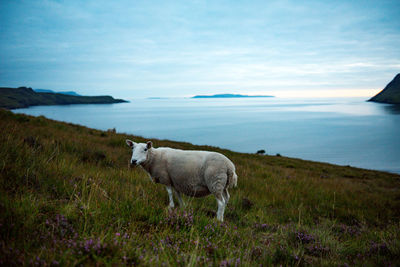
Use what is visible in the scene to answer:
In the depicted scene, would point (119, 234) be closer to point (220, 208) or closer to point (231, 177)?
point (220, 208)

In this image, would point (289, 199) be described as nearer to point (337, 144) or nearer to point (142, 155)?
point (142, 155)

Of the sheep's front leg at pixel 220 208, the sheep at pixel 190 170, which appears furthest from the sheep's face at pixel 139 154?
the sheep's front leg at pixel 220 208

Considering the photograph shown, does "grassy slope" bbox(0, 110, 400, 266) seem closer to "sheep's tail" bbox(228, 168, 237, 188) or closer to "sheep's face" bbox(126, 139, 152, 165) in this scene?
"sheep's tail" bbox(228, 168, 237, 188)

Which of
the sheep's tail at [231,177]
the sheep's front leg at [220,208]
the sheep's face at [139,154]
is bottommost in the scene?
the sheep's front leg at [220,208]

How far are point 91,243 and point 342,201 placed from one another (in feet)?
37.7

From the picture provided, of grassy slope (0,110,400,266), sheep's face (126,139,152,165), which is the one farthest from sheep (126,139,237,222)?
grassy slope (0,110,400,266)

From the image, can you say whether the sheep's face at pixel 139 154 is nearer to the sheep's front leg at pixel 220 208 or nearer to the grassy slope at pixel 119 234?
the grassy slope at pixel 119 234

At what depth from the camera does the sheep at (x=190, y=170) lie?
5660 millimetres

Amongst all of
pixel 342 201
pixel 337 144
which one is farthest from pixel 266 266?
pixel 337 144

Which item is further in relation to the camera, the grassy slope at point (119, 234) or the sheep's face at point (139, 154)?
the sheep's face at point (139, 154)

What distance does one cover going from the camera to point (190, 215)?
12.6 ft

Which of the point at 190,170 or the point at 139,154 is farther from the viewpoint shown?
the point at 139,154

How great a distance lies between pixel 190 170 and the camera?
5.88 metres

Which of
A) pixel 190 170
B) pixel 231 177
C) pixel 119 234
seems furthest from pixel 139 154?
pixel 119 234
